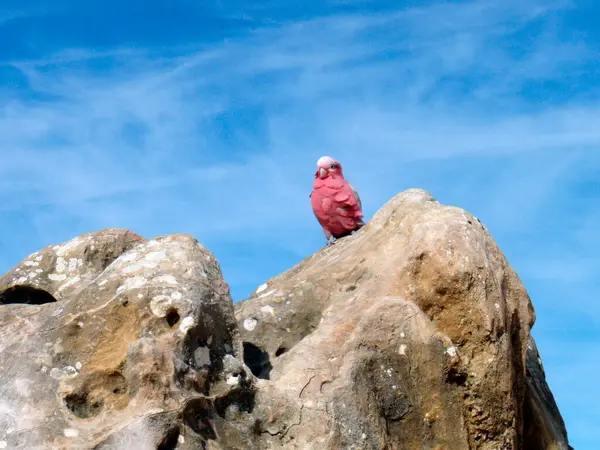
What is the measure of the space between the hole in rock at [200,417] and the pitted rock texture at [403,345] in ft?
1.60

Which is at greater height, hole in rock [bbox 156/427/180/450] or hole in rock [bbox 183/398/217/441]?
hole in rock [bbox 183/398/217/441]

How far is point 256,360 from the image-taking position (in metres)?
8.32

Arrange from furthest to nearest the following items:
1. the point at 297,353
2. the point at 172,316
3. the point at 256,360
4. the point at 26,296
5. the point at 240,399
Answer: the point at 26,296
the point at 256,360
the point at 297,353
the point at 240,399
the point at 172,316

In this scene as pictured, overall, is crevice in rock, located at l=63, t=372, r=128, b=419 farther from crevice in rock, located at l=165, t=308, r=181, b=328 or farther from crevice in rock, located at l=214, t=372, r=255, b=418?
crevice in rock, located at l=214, t=372, r=255, b=418

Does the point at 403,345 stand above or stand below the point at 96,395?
above

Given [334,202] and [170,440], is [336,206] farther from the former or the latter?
[170,440]

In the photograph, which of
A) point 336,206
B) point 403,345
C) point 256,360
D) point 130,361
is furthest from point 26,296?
point 403,345

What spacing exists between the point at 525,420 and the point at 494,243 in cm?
186

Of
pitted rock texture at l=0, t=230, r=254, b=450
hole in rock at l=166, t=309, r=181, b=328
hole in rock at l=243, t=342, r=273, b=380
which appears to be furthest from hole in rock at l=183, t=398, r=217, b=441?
hole in rock at l=243, t=342, r=273, b=380

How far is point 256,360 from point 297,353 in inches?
36.6

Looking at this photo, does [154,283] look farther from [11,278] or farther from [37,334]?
[11,278]

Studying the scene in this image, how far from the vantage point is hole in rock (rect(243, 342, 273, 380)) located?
313 inches

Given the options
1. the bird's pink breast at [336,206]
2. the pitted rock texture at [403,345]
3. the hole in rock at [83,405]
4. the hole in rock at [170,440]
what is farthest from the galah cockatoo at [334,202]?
the hole in rock at [170,440]

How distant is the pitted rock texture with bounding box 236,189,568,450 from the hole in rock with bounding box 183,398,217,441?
49 cm
